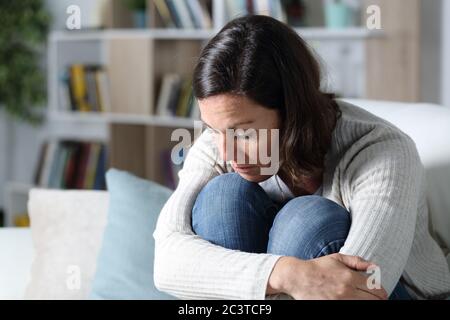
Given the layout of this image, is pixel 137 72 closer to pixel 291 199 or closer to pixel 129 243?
pixel 129 243

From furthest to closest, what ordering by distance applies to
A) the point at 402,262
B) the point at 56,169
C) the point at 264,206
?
the point at 56,169
the point at 264,206
the point at 402,262

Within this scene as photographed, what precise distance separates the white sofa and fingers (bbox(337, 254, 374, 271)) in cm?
40

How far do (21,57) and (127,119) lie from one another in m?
0.65

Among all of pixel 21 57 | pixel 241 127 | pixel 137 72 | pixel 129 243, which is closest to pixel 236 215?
pixel 241 127

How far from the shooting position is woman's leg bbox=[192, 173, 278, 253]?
1227 millimetres

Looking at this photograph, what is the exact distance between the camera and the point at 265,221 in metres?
1.26

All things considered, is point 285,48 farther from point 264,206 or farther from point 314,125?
point 264,206

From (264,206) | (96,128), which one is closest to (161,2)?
Answer: (96,128)

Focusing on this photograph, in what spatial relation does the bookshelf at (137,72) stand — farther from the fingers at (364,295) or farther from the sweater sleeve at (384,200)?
the fingers at (364,295)

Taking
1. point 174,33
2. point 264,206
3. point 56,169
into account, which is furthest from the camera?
point 56,169

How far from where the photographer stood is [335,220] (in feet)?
3.77

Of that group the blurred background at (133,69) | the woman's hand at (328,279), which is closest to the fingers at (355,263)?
the woman's hand at (328,279)

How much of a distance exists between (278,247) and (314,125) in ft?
0.60

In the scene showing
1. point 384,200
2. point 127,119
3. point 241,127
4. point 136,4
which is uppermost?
point 136,4
